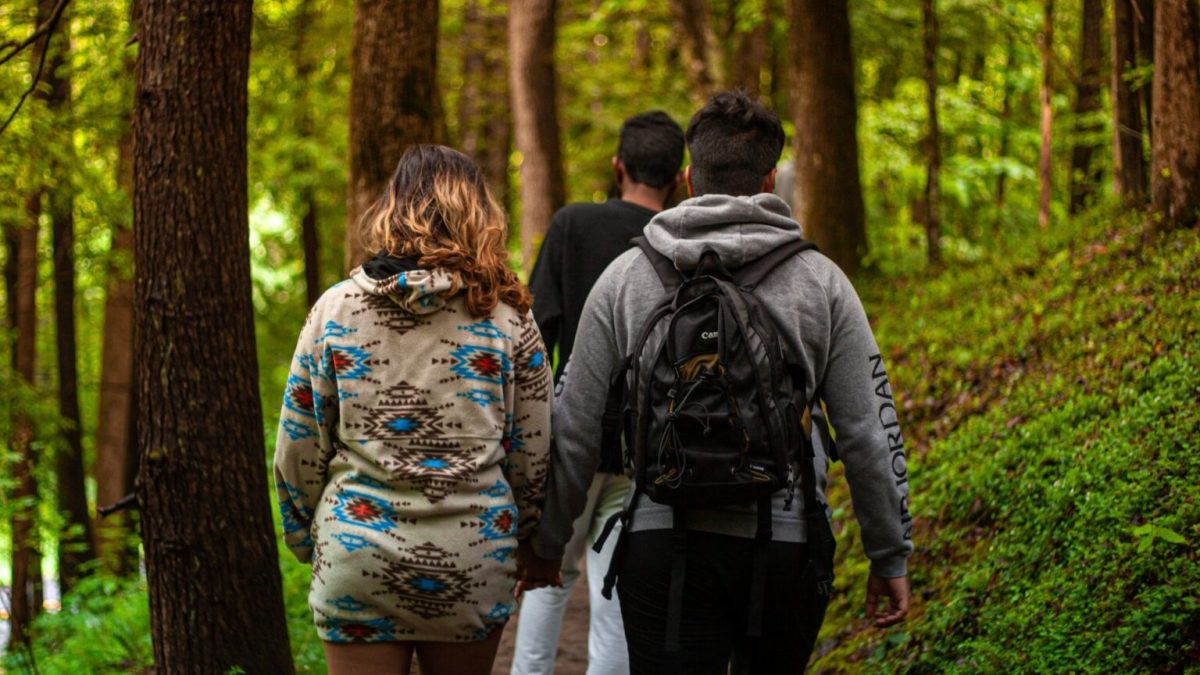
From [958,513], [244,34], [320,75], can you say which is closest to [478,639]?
[244,34]

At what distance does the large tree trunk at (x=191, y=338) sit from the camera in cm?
463

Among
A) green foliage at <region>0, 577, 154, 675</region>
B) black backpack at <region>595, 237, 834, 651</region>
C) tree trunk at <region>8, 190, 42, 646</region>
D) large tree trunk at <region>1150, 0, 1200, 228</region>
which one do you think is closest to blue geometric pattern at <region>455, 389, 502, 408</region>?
black backpack at <region>595, 237, 834, 651</region>

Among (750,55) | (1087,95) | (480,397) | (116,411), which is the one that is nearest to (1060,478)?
(480,397)

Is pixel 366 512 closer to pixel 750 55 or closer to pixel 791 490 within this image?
pixel 791 490

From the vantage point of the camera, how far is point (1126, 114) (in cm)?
904

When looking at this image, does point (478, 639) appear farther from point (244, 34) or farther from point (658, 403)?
point (244, 34)

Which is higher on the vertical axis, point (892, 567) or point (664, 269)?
point (664, 269)

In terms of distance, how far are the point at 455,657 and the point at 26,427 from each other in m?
9.33

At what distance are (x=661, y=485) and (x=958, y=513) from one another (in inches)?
141

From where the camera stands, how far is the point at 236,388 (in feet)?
15.7

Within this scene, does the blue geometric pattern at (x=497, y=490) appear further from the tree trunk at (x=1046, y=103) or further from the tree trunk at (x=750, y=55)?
the tree trunk at (x=750, y=55)

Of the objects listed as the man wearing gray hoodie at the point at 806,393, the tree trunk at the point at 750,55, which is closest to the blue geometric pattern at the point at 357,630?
the man wearing gray hoodie at the point at 806,393

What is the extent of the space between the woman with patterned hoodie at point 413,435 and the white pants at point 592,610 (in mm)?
1175

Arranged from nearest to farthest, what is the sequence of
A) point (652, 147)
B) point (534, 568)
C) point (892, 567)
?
point (892, 567)
point (534, 568)
point (652, 147)
